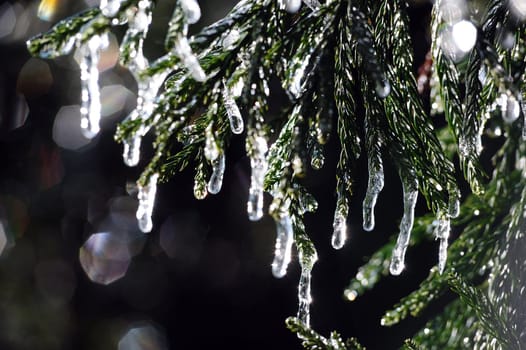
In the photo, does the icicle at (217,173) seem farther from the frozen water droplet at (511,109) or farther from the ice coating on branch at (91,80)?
the frozen water droplet at (511,109)

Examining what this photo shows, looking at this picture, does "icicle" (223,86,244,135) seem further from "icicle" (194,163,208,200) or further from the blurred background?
the blurred background

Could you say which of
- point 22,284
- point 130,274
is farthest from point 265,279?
point 22,284

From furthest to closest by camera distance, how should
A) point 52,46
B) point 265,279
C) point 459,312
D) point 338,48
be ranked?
1. point 265,279
2. point 459,312
3. point 338,48
4. point 52,46

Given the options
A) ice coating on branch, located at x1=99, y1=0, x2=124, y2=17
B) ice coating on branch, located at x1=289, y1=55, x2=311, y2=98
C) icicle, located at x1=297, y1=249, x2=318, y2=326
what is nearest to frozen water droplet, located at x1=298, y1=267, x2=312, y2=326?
icicle, located at x1=297, y1=249, x2=318, y2=326

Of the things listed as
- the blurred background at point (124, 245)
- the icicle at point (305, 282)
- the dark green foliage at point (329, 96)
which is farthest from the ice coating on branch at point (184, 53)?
the blurred background at point (124, 245)

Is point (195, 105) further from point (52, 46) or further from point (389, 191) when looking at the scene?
point (389, 191)

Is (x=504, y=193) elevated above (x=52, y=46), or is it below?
below

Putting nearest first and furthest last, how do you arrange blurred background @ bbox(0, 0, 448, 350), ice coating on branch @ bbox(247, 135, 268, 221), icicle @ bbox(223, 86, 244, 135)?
ice coating on branch @ bbox(247, 135, 268, 221) → icicle @ bbox(223, 86, 244, 135) → blurred background @ bbox(0, 0, 448, 350)
